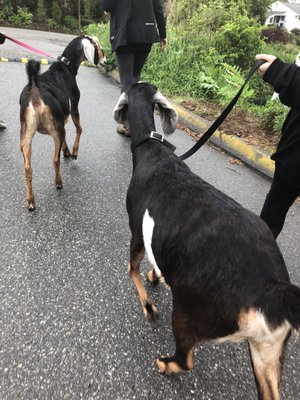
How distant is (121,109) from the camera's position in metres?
2.62

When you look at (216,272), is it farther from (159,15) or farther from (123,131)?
(159,15)

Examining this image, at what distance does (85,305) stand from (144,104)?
1560 millimetres

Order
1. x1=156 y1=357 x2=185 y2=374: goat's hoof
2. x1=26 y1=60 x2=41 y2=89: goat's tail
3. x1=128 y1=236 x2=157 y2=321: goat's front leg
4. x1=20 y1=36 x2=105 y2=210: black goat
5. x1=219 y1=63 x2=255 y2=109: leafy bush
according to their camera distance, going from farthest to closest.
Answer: x1=219 y1=63 x2=255 y2=109: leafy bush < x1=20 y1=36 x2=105 y2=210: black goat < x1=26 y1=60 x2=41 y2=89: goat's tail < x1=128 y1=236 x2=157 y2=321: goat's front leg < x1=156 y1=357 x2=185 y2=374: goat's hoof

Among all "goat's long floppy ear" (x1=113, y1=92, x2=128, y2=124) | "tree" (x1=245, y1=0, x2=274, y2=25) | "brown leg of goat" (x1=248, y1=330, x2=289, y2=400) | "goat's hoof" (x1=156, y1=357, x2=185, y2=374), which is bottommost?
"goat's hoof" (x1=156, y1=357, x2=185, y2=374)

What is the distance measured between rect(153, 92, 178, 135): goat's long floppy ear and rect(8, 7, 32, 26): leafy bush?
773 inches

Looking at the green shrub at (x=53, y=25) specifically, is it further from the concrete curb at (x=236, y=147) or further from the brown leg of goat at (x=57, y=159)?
the brown leg of goat at (x=57, y=159)

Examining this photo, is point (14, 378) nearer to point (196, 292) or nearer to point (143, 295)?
point (143, 295)

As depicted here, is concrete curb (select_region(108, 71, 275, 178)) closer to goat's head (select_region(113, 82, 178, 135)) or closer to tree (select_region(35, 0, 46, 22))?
goat's head (select_region(113, 82, 178, 135))

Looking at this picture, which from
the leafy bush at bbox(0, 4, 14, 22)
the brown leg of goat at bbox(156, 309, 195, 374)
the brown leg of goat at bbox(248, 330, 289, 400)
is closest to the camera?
the brown leg of goat at bbox(248, 330, 289, 400)

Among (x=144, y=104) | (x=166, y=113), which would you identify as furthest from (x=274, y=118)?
(x=144, y=104)

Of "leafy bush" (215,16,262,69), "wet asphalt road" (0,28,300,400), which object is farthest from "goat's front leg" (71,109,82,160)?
"leafy bush" (215,16,262,69)

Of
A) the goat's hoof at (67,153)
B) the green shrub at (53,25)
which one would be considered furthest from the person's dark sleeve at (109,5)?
the green shrub at (53,25)

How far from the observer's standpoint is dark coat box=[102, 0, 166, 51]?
13.3 ft

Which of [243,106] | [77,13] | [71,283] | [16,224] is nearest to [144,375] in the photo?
[71,283]
